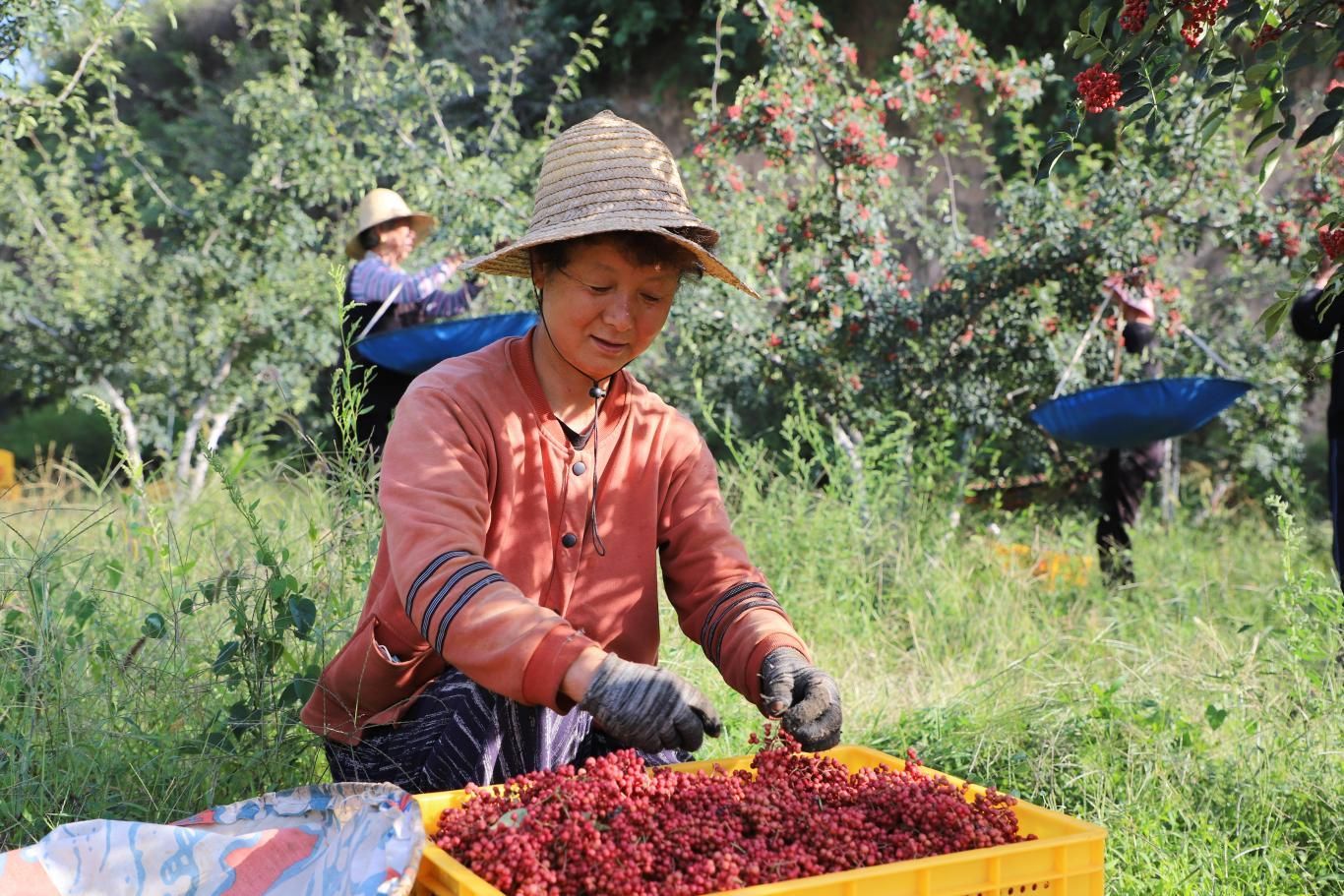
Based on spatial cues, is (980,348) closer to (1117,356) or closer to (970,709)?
(1117,356)

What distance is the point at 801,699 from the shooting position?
2008mm

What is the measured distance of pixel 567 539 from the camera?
2248 millimetres

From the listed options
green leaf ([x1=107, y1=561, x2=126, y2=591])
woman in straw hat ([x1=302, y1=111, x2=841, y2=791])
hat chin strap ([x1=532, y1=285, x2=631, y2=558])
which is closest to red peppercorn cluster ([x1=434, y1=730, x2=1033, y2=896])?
woman in straw hat ([x1=302, y1=111, x2=841, y2=791])

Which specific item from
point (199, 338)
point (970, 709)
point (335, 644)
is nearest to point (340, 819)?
point (335, 644)

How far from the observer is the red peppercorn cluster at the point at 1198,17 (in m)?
1.90

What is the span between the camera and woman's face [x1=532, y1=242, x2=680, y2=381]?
85.6 inches

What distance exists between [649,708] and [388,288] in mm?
4003

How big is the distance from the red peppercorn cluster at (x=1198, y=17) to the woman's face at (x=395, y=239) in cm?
435

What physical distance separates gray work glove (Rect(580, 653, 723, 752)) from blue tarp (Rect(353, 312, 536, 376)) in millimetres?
2955

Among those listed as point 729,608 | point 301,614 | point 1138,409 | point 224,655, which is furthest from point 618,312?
point 1138,409

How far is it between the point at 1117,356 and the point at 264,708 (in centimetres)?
430

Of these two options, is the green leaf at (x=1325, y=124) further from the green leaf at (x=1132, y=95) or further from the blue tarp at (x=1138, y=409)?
the blue tarp at (x=1138, y=409)

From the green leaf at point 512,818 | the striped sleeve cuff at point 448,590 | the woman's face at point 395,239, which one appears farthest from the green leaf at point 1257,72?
the woman's face at point 395,239

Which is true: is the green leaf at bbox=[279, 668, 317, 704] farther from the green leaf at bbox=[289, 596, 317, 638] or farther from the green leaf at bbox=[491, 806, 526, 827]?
the green leaf at bbox=[491, 806, 526, 827]
